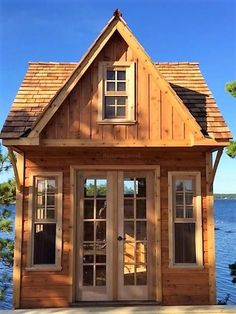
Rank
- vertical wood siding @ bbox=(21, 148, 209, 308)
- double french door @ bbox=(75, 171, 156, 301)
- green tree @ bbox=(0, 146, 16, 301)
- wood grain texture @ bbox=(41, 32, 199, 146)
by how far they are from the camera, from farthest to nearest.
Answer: green tree @ bbox=(0, 146, 16, 301) < double french door @ bbox=(75, 171, 156, 301) < vertical wood siding @ bbox=(21, 148, 209, 308) < wood grain texture @ bbox=(41, 32, 199, 146)

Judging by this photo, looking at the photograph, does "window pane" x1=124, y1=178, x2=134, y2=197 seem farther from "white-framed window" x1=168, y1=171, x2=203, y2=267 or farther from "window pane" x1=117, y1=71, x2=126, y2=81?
"window pane" x1=117, y1=71, x2=126, y2=81

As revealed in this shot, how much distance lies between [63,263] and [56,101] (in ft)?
9.30

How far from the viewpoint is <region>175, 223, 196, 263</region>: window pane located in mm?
7539

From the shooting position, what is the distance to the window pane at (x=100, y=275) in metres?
7.45

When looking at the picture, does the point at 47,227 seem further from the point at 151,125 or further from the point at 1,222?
the point at 1,222

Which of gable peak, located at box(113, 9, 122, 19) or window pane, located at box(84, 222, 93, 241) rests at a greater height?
gable peak, located at box(113, 9, 122, 19)


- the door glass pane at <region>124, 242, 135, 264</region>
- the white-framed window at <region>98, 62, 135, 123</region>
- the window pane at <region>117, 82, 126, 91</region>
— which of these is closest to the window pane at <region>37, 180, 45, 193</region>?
the white-framed window at <region>98, 62, 135, 123</region>

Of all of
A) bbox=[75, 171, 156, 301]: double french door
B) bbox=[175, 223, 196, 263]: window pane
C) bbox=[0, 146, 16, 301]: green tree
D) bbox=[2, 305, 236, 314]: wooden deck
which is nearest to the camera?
bbox=[2, 305, 236, 314]: wooden deck

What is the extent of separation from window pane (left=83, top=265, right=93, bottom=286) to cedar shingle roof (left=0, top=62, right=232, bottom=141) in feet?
8.69

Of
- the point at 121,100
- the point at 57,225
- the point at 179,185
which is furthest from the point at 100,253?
the point at 121,100

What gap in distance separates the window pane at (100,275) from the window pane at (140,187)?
4.75 feet

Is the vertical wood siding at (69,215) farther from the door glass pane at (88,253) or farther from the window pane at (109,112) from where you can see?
the window pane at (109,112)

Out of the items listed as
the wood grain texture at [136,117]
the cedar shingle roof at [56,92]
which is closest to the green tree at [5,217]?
the cedar shingle roof at [56,92]

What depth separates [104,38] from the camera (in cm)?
739
